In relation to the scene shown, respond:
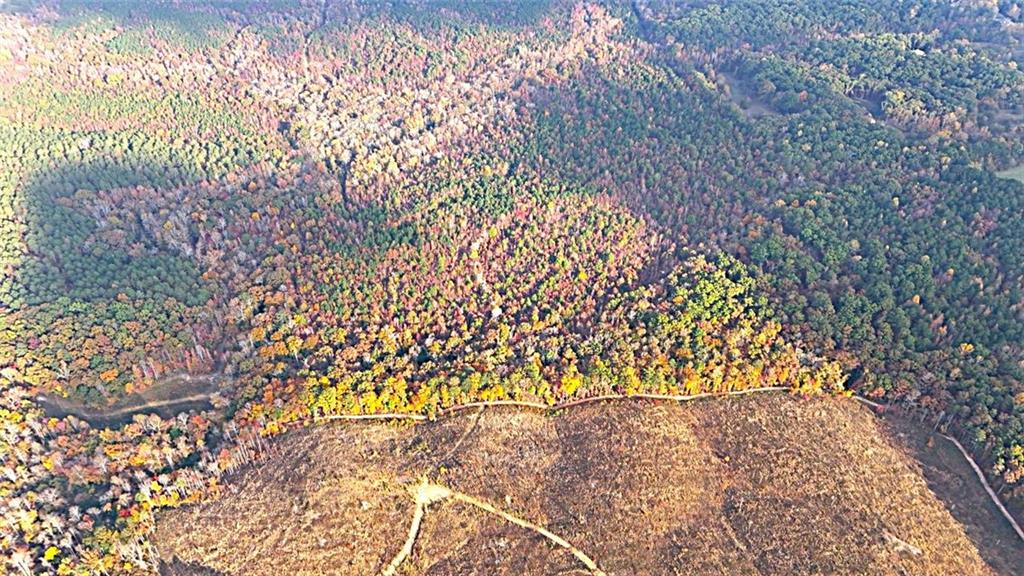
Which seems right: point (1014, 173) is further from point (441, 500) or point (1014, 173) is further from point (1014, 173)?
point (441, 500)

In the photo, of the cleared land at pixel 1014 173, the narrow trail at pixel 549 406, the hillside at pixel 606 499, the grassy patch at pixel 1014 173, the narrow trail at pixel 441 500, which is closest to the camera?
the narrow trail at pixel 441 500

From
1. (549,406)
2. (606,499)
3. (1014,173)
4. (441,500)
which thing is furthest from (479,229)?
(1014,173)

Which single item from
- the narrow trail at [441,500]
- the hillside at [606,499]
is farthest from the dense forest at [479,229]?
the narrow trail at [441,500]

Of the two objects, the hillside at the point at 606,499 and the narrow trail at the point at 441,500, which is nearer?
the narrow trail at the point at 441,500

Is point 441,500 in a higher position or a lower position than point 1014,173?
Answer: lower

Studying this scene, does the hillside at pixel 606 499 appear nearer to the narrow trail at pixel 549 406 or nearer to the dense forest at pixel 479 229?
the narrow trail at pixel 549 406

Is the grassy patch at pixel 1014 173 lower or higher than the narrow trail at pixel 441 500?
higher

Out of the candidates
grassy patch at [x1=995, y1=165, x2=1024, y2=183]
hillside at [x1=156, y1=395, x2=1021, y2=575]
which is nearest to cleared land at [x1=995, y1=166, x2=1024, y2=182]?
grassy patch at [x1=995, y1=165, x2=1024, y2=183]

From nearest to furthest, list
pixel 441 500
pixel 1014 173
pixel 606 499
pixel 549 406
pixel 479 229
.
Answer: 1. pixel 606 499
2. pixel 441 500
3. pixel 549 406
4. pixel 1014 173
5. pixel 479 229
